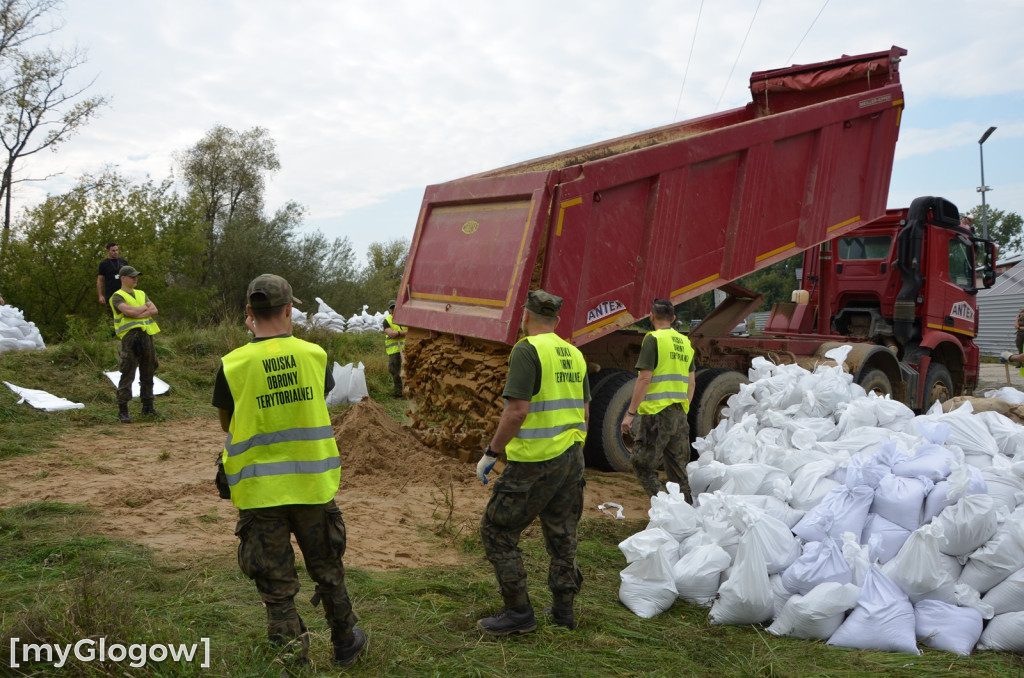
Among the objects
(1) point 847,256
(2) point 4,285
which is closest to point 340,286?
(2) point 4,285

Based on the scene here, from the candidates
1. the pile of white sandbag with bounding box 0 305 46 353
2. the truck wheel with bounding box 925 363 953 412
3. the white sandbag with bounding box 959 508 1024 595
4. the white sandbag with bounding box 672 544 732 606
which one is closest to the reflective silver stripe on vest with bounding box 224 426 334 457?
the white sandbag with bounding box 672 544 732 606

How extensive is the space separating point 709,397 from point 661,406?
5.98 feet

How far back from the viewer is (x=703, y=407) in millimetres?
6598

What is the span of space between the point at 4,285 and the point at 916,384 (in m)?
14.6

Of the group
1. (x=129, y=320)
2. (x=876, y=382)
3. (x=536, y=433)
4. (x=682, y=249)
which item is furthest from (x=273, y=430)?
(x=876, y=382)

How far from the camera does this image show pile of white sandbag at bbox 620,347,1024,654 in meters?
3.37

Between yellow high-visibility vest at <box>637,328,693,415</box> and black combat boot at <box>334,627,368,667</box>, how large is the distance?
264cm

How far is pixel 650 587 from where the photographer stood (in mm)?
3736

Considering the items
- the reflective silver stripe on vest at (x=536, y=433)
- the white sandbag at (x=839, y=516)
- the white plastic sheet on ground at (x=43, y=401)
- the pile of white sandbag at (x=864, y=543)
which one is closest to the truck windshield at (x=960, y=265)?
the pile of white sandbag at (x=864, y=543)

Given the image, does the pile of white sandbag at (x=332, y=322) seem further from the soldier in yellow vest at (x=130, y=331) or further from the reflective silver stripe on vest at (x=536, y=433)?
the reflective silver stripe on vest at (x=536, y=433)

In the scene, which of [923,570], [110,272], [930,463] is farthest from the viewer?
[110,272]

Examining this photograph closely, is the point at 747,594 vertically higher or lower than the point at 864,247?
lower

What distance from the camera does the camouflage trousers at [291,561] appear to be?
271cm

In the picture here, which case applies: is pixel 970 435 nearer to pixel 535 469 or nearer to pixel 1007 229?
pixel 535 469
